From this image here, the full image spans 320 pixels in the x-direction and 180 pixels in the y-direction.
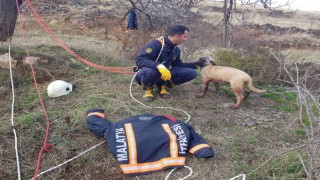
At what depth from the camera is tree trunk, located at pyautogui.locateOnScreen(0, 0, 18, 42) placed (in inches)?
201

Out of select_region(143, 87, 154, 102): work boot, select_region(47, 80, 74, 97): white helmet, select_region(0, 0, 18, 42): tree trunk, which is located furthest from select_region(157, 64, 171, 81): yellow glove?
select_region(0, 0, 18, 42): tree trunk

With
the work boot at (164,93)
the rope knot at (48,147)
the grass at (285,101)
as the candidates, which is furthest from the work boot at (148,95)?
the grass at (285,101)

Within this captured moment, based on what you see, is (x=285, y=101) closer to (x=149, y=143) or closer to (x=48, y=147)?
(x=149, y=143)

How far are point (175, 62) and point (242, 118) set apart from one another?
126cm

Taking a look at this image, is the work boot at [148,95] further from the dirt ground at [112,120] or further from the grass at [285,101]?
the grass at [285,101]

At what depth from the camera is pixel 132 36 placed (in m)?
6.81

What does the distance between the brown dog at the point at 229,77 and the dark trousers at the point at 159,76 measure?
0.67ft

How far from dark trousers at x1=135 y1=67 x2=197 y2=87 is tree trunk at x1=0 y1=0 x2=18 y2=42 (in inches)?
106

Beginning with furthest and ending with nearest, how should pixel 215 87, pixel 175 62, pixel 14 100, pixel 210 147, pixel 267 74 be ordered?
pixel 267 74 < pixel 215 87 < pixel 175 62 < pixel 14 100 < pixel 210 147

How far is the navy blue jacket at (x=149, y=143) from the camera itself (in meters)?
2.65

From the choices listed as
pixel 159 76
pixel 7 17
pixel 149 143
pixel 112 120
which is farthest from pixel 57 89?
pixel 7 17

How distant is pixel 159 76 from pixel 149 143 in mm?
1441

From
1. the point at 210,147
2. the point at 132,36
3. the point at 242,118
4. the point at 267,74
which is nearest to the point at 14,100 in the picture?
the point at 210,147

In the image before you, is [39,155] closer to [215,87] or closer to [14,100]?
[14,100]
